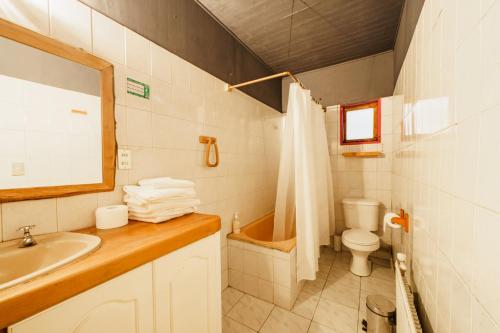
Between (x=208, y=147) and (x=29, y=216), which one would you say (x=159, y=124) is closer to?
(x=208, y=147)

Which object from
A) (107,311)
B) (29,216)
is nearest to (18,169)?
(29,216)

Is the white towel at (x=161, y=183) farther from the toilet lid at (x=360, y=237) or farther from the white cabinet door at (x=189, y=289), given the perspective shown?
the toilet lid at (x=360, y=237)

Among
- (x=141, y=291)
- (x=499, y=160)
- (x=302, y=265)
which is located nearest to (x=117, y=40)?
(x=141, y=291)

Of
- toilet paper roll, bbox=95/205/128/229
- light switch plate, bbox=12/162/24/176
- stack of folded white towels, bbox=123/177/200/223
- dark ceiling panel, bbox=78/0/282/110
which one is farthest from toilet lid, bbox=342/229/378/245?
light switch plate, bbox=12/162/24/176

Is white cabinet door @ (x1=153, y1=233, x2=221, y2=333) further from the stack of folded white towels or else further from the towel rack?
the towel rack

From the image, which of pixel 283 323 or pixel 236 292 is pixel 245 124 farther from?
pixel 283 323

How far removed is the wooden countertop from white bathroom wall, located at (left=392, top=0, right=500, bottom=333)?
90cm

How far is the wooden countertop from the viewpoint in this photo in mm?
447


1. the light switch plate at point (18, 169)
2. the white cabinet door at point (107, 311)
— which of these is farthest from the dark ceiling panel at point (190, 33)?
the white cabinet door at point (107, 311)

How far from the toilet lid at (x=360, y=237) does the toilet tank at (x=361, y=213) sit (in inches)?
5.7

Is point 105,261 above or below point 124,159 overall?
below

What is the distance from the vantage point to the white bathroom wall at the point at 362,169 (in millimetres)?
2285

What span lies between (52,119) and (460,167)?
1511 mm

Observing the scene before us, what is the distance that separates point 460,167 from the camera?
22.0 inches
